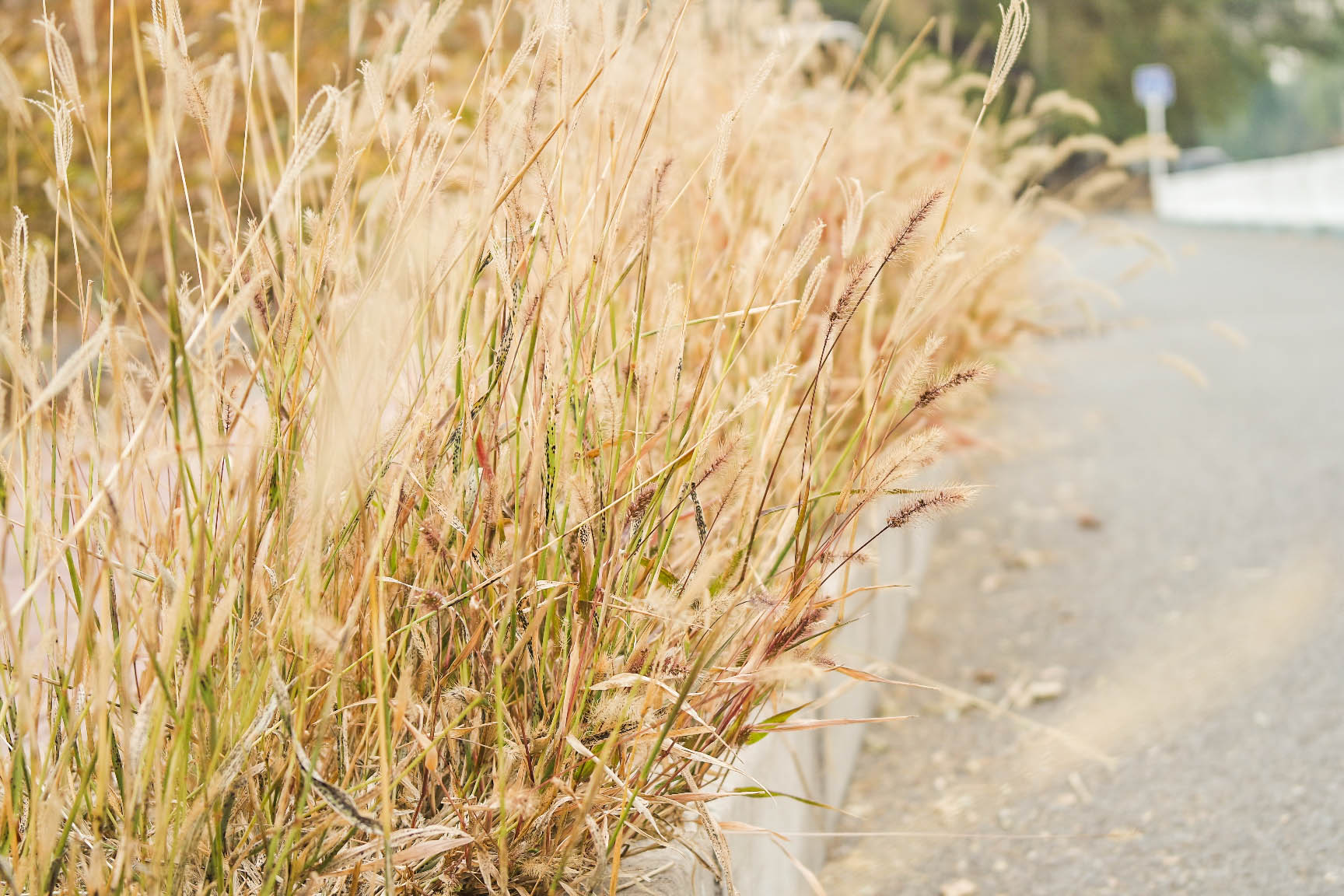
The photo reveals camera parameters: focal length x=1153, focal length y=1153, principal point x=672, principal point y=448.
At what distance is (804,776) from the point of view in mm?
1748

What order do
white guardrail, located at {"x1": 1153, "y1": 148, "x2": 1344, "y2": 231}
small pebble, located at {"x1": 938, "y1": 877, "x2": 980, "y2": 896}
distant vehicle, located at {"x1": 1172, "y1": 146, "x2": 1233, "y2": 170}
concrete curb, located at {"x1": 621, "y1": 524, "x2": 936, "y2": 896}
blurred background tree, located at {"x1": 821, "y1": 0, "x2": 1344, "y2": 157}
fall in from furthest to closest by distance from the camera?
1. distant vehicle, located at {"x1": 1172, "y1": 146, "x2": 1233, "y2": 170}
2. blurred background tree, located at {"x1": 821, "y1": 0, "x2": 1344, "y2": 157}
3. white guardrail, located at {"x1": 1153, "y1": 148, "x2": 1344, "y2": 231}
4. small pebble, located at {"x1": 938, "y1": 877, "x2": 980, "y2": 896}
5. concrete curb, located at {"x1": 621, "y1": 524, "x2": 936, "y2": 896}

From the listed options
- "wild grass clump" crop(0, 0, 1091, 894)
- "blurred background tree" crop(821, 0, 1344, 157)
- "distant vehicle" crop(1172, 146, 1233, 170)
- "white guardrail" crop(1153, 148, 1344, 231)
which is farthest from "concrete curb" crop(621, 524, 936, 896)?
"distant vehicle" crop(1172, 146, 1233, 170)

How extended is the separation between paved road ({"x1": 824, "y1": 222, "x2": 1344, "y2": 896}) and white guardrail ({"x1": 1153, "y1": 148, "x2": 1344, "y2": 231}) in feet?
31.4

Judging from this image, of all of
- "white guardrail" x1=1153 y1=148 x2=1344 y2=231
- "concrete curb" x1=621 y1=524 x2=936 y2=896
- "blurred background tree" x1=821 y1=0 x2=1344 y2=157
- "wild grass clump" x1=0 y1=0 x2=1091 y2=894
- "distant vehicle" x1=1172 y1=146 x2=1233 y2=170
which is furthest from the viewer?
"distant vehicle" x1=1172 y1=146 x2=1233 y2=170

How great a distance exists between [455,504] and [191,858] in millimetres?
416

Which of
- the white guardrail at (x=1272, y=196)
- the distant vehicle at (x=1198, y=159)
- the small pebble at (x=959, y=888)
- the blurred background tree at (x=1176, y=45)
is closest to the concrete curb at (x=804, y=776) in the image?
the small pebble at (x=959, y=888)

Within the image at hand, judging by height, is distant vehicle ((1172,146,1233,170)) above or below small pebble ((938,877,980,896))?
below

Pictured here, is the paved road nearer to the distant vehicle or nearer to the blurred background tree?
the blurred background tree

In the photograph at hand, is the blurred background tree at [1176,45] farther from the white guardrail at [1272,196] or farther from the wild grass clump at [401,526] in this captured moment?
the wild grass clump at [401,526]

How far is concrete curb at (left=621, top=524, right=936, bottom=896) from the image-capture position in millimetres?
1216

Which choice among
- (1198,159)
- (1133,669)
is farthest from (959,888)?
(1198,159)

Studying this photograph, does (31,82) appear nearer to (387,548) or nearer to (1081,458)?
(387,548)

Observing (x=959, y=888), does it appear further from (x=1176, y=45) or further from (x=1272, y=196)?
(x=1176, y=45)

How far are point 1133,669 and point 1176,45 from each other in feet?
95.7
